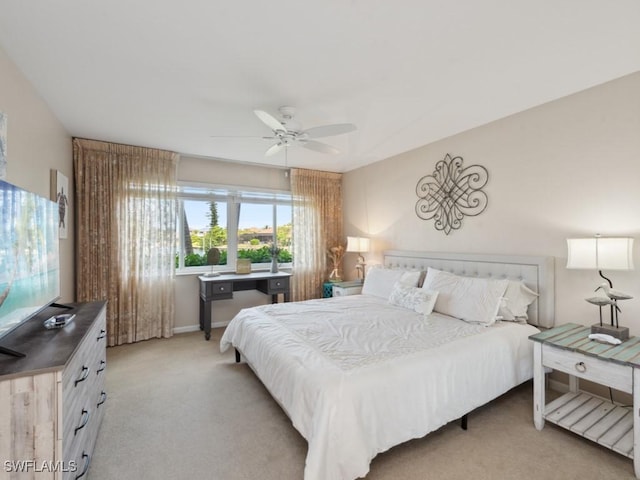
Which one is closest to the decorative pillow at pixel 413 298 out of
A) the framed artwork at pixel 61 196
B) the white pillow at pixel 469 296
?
the white pillow at pixel 469 296

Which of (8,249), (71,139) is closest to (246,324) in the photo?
(8,249)

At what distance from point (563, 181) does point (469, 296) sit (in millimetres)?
1283

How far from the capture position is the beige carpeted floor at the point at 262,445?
1761mm

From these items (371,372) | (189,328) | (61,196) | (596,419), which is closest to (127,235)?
(61,196)

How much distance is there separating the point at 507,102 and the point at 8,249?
3.62m

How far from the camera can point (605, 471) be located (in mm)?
1760

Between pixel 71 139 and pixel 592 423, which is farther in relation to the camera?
pixel 71 139

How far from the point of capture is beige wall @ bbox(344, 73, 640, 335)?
226cm

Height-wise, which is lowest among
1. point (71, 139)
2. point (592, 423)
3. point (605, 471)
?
point (605, 471)

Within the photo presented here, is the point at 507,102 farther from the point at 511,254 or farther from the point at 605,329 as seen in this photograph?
the point at 605,329

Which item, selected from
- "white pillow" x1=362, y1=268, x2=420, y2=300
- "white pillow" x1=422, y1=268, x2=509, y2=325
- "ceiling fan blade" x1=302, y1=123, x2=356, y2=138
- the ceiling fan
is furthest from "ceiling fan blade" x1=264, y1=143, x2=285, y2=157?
"white pillow" x1=422, y1=268, x2=509, y2=325

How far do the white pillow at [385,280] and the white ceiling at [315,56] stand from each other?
1701 mm

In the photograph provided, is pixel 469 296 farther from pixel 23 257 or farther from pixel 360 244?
pixel 23 257

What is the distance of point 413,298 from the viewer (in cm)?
305
